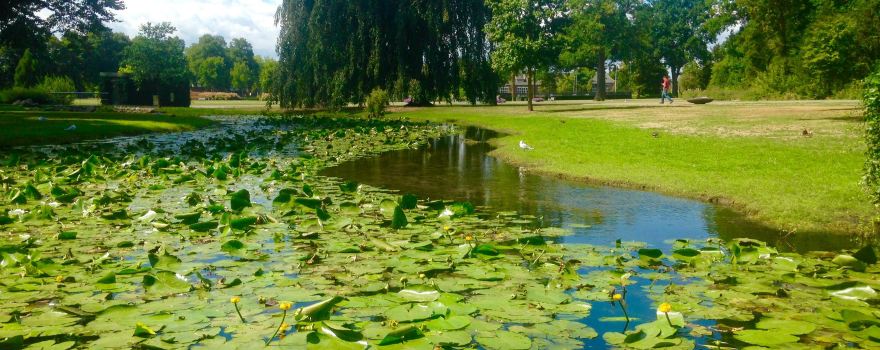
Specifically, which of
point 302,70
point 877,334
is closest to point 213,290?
point 877,334

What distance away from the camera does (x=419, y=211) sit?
7.93 metres

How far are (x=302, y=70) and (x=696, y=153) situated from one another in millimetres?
26281

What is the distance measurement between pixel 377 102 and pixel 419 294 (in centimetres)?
2835

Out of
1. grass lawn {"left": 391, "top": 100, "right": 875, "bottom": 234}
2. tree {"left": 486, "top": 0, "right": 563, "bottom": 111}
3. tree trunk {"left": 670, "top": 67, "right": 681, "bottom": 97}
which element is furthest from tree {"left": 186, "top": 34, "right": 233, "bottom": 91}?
grass lawn {"left": 391, "top": 100, "right": 875, "bottom": 234}

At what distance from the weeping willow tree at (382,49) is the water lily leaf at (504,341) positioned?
30.0 m

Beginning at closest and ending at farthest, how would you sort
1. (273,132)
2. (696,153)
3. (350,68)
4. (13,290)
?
(13,290) → (696,153) → (273,132) → (350,68)

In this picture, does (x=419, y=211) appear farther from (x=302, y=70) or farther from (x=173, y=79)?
(x=173, y=79)

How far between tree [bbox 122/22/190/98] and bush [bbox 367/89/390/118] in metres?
20.8

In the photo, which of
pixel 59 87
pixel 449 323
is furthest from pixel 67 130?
pixel 59 87

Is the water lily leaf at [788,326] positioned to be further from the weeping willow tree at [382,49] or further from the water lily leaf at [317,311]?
the weeping willow tree at [382,49]

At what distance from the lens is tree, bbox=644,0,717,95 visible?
83.9m

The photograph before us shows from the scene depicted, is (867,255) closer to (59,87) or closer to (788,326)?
(788,326)

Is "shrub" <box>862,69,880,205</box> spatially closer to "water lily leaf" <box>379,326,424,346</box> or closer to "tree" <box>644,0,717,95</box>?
"water lily leaf" <box>379,326,424,346</box>

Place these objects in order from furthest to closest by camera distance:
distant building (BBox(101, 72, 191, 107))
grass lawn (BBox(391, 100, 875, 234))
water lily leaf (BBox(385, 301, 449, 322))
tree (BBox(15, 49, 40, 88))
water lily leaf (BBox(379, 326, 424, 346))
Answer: tree (BBox(15, 49, 40, 88)) → distant building (BBox(101, 72, 191, 107)) → grass lawn (BBox(391, 100, 875, 234)) → water lily leaf (BBox(385, 301, 449, 322)) → water lily leaf (BBox(379, 326, 424, 346))
